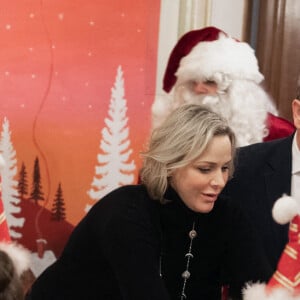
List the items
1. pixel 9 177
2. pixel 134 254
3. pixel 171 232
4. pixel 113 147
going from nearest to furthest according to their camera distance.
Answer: pixel 134 254 → pixel 171 232 → pixel 9 177 → pixel 113 147

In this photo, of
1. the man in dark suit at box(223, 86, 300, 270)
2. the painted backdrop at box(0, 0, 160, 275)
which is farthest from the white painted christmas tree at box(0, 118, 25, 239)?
the man in dark suit at box(223, 86, 300, 270)

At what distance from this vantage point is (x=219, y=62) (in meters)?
2.41

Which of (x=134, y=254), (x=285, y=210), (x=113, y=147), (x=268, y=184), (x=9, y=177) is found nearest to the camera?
(x=285, y=210)

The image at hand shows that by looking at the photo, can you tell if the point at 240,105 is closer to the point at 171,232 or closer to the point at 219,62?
the point at 219,62

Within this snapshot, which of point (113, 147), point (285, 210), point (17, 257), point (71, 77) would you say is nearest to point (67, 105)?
point (71, 77)

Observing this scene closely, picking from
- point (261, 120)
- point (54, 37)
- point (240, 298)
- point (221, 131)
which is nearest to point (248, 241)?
point (240, 298)

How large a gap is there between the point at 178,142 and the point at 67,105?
109 centimetres

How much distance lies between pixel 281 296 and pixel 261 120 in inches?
56.3

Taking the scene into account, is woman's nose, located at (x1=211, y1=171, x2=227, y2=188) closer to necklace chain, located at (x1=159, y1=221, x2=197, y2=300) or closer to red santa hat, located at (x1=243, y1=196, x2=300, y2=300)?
necklace chain, located at (x1=159, y1=221, x2=197, y2=300)

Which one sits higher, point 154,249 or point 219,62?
point 219,62

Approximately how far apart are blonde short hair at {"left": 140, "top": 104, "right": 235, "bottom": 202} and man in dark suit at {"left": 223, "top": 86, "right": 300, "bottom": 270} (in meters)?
0.28

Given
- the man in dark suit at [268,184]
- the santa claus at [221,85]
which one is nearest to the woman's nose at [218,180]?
the man in dark suit at [268,184]

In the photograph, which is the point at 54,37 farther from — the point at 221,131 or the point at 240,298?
the point at 240,298

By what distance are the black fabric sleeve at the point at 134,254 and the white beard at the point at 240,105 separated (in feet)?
3.40
